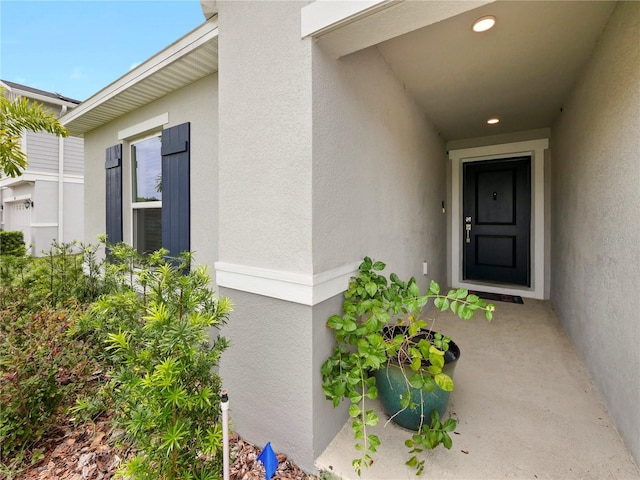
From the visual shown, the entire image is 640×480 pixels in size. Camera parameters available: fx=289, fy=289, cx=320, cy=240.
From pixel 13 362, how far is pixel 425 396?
7.64 ft

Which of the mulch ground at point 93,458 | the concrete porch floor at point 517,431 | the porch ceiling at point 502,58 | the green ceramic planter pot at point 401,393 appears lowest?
the mulch ground at point 93,458

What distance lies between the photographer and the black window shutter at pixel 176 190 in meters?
2.54

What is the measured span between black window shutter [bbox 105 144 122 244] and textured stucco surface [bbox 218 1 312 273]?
2262 mm

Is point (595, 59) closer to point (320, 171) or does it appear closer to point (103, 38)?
point (320, 171)

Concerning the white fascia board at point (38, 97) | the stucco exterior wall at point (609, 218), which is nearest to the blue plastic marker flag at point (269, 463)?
the stucco exterior wall at point (609, 218)

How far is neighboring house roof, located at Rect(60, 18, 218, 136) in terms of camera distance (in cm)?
201

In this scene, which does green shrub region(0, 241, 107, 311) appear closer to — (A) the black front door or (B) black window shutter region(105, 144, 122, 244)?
(B) black window shutter region(105, 144, 122, 244)

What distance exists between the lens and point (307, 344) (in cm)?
144

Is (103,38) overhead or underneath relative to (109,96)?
overhead

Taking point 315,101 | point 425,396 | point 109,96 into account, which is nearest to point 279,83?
point 315,101

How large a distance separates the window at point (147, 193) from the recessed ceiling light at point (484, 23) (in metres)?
2.92

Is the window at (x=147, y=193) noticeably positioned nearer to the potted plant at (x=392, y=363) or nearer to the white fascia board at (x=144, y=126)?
the white fascia board at (x=144, y=126)

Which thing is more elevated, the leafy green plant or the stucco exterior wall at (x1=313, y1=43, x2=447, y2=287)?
the stucco exterior wall at (x1=313, y1=43, x2=447, y2=287)

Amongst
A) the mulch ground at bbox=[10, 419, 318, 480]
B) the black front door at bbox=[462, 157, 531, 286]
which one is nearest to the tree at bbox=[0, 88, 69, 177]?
the mulch ground at bbox=[10, 419, 318, 480]
